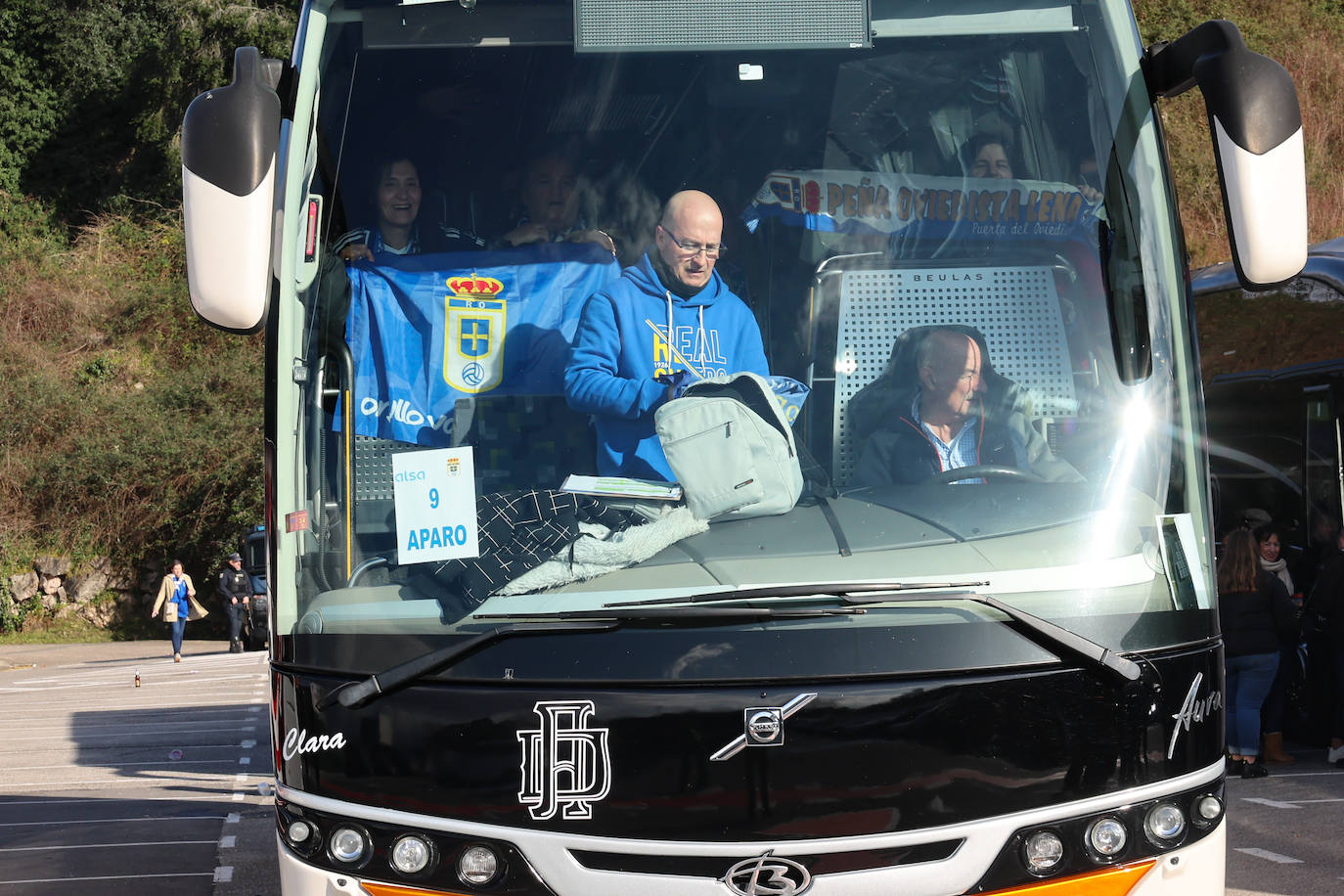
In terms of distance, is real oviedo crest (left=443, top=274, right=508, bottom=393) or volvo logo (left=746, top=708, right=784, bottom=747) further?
real oviedo crest (left=443, top=274, right=508, bottom=393)

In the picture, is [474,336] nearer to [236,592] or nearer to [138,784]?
[138,784]

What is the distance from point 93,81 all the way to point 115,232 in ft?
16.9

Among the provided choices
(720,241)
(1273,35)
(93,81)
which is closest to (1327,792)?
(720,241)

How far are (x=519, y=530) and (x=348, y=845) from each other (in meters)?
0.83

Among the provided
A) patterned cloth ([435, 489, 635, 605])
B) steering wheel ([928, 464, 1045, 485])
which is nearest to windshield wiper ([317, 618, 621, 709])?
patterned cloth ([435, 489, 635, 605])

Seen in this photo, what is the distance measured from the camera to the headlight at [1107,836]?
10.2ft

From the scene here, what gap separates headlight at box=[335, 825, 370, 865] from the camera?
3.14 metres

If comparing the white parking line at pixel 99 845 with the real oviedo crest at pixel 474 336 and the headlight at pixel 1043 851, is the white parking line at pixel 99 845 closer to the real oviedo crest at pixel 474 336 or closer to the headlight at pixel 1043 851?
the real oviedo crest at pixel 474 336

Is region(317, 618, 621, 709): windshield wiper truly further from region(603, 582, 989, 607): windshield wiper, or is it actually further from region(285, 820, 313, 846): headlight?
region(285, 820, 313, 846): headlight

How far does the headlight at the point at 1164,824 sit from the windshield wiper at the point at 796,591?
27.4 inches

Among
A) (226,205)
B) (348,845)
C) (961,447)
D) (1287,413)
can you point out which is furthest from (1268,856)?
(226,205)

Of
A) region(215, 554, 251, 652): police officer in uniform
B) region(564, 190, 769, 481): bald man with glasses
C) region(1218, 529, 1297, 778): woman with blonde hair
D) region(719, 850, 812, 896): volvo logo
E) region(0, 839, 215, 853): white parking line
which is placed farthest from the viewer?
region(215, 554, 251, 652): police officer in uniform

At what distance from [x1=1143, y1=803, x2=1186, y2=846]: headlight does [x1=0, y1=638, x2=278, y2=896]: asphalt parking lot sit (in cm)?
477

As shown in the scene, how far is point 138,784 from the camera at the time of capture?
1002 cm
